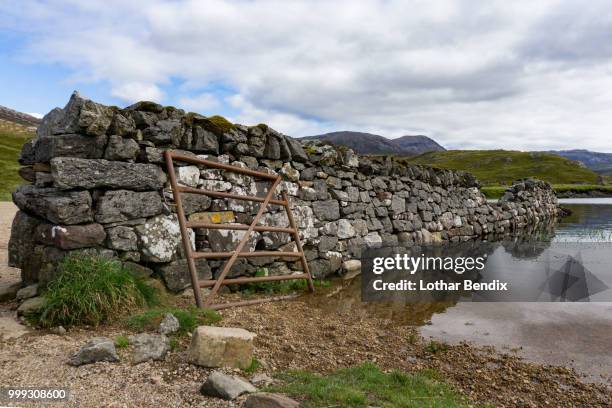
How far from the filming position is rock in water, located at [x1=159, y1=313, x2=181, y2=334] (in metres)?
4.89

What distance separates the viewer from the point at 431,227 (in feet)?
46.6

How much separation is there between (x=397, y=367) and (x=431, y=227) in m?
10.00

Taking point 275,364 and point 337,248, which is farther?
point 337,248

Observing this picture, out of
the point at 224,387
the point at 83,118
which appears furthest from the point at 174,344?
the point at 83,118

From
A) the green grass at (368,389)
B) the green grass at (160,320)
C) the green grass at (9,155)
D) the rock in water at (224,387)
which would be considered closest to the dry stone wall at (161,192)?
the green grass at (160,320)

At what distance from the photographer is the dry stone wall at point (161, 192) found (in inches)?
238

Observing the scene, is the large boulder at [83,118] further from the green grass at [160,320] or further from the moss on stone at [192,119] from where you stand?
the green grass at [160,320]

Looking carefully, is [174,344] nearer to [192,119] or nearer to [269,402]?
[269,402]

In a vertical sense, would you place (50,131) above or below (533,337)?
above

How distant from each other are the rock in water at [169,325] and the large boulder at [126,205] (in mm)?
1954

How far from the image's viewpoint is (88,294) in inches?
206

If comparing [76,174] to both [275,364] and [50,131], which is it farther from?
[275,364]

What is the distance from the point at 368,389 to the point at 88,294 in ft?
11.3

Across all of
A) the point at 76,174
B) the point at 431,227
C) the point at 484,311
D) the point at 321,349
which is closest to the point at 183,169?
the point at 76,174
